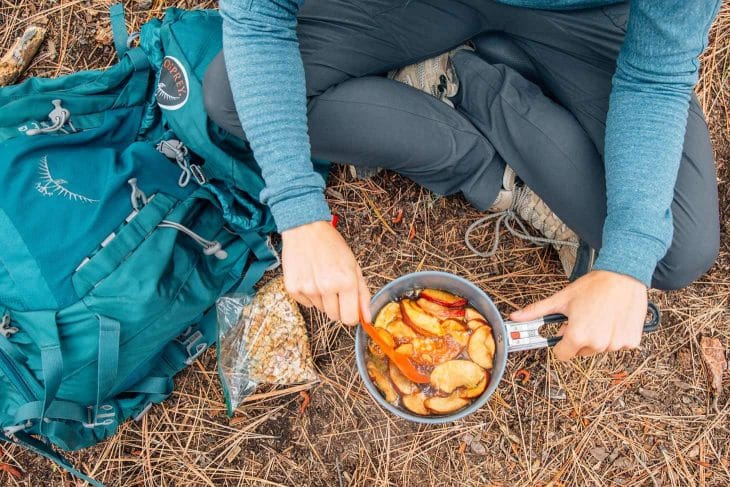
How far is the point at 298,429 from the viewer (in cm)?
188

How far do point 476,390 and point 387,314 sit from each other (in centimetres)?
31

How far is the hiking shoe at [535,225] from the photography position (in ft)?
5.73

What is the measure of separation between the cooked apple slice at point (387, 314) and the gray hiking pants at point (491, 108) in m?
0.42

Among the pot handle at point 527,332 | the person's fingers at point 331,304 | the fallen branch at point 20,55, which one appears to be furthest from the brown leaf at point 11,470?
the pot handle at point 527,332

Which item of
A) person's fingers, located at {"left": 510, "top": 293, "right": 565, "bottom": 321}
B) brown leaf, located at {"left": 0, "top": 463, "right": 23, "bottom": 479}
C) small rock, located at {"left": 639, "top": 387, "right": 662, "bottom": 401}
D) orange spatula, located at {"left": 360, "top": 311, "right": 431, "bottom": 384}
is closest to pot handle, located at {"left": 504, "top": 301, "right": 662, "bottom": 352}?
person's fingers, located at {"left": 510, "top": 293, "right": 565, "bottom": 321}

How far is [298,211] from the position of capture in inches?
48.2

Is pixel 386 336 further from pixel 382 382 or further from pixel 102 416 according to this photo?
pixel 102 416

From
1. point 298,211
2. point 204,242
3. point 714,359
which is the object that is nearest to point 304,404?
point 204,242

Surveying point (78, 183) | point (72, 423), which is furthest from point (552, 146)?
point (72, 423)

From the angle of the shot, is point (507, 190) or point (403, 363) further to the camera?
point (507, 190)

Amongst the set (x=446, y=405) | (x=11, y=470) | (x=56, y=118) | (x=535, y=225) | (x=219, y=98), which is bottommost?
(x=11, y=470)

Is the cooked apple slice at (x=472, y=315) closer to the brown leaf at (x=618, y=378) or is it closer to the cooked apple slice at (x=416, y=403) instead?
the cooked apple slice at (x=416, y=403)

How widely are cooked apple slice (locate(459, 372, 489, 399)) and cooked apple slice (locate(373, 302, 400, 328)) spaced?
0.88 ft

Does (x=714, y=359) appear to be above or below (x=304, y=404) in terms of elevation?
above
